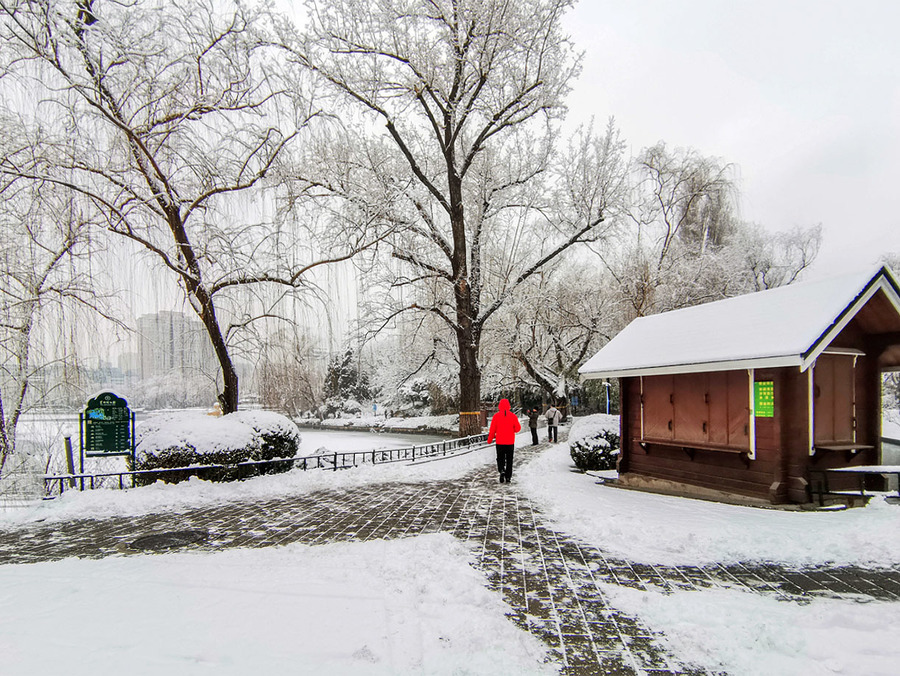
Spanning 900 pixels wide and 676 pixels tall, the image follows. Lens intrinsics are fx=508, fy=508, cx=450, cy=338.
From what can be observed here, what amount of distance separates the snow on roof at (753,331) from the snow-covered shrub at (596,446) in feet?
8.28

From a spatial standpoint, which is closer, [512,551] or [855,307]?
[512,551]

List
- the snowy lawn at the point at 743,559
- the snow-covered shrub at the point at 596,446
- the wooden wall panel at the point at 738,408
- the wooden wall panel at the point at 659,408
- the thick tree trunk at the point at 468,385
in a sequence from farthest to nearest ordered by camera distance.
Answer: the thick tree trunk at the point at 468,385 < the snow-covered shrub at the point at 596,446 < the wooden wall panel at the point at 659,408 < the wooden wall panel at the point at 738,408 < the snowy lawn at the point at 743,559

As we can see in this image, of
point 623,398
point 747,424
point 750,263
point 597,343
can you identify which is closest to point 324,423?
point 597,343

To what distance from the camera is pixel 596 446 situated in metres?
13.8

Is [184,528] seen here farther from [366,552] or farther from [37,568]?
[366,552]

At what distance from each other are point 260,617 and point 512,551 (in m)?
3.23

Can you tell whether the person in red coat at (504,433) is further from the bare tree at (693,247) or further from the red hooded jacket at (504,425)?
the bare tree at (693,247)

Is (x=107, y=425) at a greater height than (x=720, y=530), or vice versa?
(x=107, y=425)

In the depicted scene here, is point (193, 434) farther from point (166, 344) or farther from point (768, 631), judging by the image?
point (768, 631)

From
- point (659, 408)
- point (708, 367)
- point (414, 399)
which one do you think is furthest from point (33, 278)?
point (414, 399)

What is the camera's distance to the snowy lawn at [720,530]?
641 cm

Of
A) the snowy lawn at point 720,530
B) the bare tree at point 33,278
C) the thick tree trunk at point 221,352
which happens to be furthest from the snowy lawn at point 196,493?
the snowy lawn at point 720,530

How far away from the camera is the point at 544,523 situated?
8125 millimetres

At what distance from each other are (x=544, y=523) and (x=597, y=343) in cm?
2855
